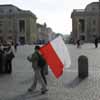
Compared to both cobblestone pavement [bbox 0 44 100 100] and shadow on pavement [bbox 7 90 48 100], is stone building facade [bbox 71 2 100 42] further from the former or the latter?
shadow on pavement [bbox 7 90 48 100]

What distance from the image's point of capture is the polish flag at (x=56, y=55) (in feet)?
37.3

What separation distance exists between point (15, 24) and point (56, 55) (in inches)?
5171

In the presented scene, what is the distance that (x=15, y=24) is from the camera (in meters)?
142

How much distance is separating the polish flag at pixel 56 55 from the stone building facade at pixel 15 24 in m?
129

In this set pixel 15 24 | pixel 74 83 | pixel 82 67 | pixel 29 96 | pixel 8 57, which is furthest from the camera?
pixel 15 24

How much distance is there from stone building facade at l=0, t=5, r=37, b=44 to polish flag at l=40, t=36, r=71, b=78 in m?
129

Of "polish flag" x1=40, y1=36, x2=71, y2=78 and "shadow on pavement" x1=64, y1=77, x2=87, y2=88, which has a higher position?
"polish flag" x1=40, y1=36, x2=71, y2=78

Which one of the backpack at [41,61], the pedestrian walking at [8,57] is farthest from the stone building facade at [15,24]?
the backpack at [41,61]

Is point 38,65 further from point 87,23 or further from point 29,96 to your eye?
point 87,23

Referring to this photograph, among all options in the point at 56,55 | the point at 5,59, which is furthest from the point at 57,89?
the point at 5,59

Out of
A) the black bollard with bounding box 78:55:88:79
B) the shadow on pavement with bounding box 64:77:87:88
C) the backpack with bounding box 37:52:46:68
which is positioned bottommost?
the shadow on pavement with bounding box 64:77:87:88

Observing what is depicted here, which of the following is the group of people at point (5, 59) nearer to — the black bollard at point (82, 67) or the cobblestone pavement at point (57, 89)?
the cobblestone pavement at point (57, 89)

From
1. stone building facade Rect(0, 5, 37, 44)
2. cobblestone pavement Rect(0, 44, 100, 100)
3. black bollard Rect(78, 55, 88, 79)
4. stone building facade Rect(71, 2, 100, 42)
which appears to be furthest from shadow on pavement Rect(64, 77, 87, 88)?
stone building facade Rect(0, 5, 37, 44)

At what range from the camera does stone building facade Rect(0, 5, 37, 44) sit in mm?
141125
